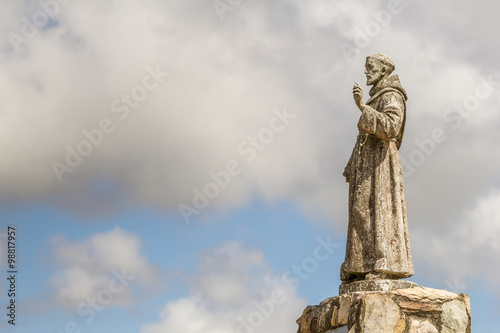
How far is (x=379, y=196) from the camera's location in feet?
32.9

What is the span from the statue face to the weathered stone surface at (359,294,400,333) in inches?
144

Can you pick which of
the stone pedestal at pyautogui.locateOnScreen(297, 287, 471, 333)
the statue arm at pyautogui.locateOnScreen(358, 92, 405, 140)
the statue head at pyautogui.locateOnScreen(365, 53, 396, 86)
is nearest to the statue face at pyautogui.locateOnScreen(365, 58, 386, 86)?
the statue head at pyautogui.locateOnScreen(365, 53, 396, 86)

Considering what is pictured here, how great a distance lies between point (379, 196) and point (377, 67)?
2231mm

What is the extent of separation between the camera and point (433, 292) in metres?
9.42

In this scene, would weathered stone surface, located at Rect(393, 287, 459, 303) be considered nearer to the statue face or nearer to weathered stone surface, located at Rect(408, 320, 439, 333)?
weathered stone surface, located at Rect(408, 320, 439, 333)

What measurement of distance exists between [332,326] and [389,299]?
3.34 ft

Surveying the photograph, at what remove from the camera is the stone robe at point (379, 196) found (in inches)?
384

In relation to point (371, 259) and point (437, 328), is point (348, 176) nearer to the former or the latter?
point (371, 259)

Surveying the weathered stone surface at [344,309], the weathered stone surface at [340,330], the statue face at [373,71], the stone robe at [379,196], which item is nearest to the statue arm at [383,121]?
the stone robe at [379,196]

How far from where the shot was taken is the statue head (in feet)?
35.5

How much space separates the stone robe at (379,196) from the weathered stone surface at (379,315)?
2.32 feet

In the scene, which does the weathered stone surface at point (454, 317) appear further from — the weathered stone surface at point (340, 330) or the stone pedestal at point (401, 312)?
the weathered stone surface at point (340, 330)

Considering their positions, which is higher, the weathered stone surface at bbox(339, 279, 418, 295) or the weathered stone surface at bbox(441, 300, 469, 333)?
the weathered stone surface at bbox(339, 279, 418, 295)

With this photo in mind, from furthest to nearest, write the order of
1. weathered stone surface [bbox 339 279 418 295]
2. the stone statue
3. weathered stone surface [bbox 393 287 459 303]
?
1. the stone statue
2. weathered stone surface [bbox 339 279 418 295]
3. weathered stone surface [bbox 393 287 459 303]
